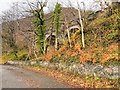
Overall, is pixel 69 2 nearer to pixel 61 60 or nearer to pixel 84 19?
pixel 84 19

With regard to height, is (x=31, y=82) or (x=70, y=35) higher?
(x=70, y=35)

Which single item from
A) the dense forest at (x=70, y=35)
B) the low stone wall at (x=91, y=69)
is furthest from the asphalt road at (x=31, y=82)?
the dense forest at (x=70, y=35)

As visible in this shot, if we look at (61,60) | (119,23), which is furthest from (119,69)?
(61,60)

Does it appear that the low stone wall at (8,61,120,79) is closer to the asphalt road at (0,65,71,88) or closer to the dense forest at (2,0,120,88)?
the dense forest at (2,0,120,88)

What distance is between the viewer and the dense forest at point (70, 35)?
22031 millimetres

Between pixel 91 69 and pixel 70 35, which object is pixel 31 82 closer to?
pixel 91 69

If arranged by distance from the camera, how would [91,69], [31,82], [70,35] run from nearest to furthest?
[91,69] < [31,82] < [70,35]

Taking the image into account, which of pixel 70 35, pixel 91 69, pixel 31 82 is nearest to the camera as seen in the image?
pixel 91 69

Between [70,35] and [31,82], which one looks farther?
[70,35]

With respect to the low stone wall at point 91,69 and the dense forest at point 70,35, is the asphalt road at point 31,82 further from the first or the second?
the dense forest at point 70,35

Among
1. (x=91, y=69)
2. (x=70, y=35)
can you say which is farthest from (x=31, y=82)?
(x=70, y=35)

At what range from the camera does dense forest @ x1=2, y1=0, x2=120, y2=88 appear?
72.3 ft

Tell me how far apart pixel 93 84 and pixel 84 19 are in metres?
20.7

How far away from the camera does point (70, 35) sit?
3884cm
